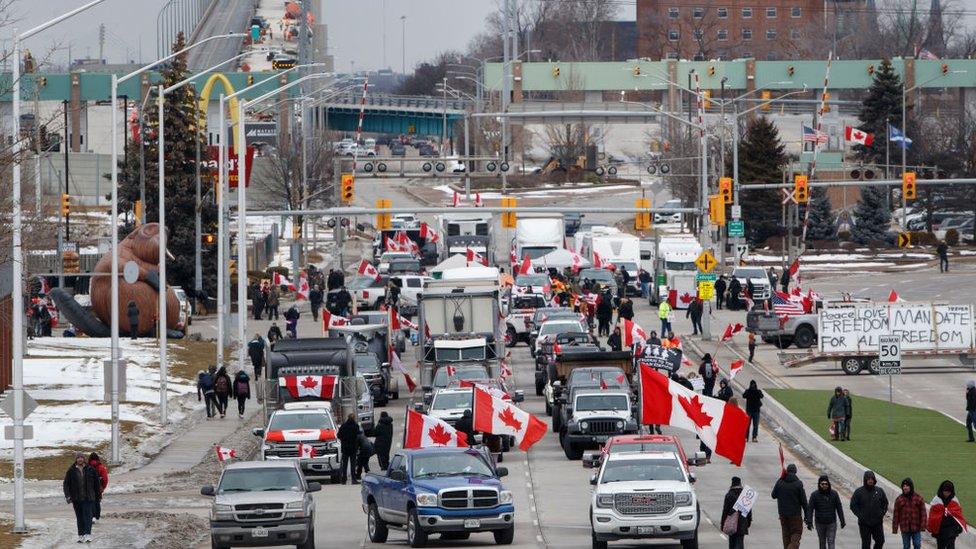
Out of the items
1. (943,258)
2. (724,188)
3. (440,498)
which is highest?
(724,188)

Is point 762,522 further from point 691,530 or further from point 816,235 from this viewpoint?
point 816,235

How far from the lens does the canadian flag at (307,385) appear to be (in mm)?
39375

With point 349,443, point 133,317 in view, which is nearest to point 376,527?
point 349,443

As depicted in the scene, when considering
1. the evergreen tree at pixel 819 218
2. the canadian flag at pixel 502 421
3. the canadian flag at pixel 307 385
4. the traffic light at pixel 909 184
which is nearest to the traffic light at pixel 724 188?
the traffic light at pixel 909 184

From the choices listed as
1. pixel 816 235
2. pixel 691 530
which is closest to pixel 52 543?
pixel 691 530

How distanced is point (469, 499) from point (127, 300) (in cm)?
3783

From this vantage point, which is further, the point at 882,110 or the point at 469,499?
the point at 882,110

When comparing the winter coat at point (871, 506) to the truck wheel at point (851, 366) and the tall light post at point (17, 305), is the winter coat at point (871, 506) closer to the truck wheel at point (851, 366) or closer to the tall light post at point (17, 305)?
the tall light post at point (17, 305)

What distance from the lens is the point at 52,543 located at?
88.5 ft

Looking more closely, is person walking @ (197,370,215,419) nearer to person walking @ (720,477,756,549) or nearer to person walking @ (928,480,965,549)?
person walking @ (720,477,756,549)

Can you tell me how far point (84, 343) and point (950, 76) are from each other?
93346 millimetres

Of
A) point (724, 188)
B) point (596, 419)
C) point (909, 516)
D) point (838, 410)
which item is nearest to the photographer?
point (909, 516)

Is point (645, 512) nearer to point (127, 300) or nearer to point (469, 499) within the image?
point (469, 499)

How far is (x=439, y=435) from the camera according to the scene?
32531 millimetres
